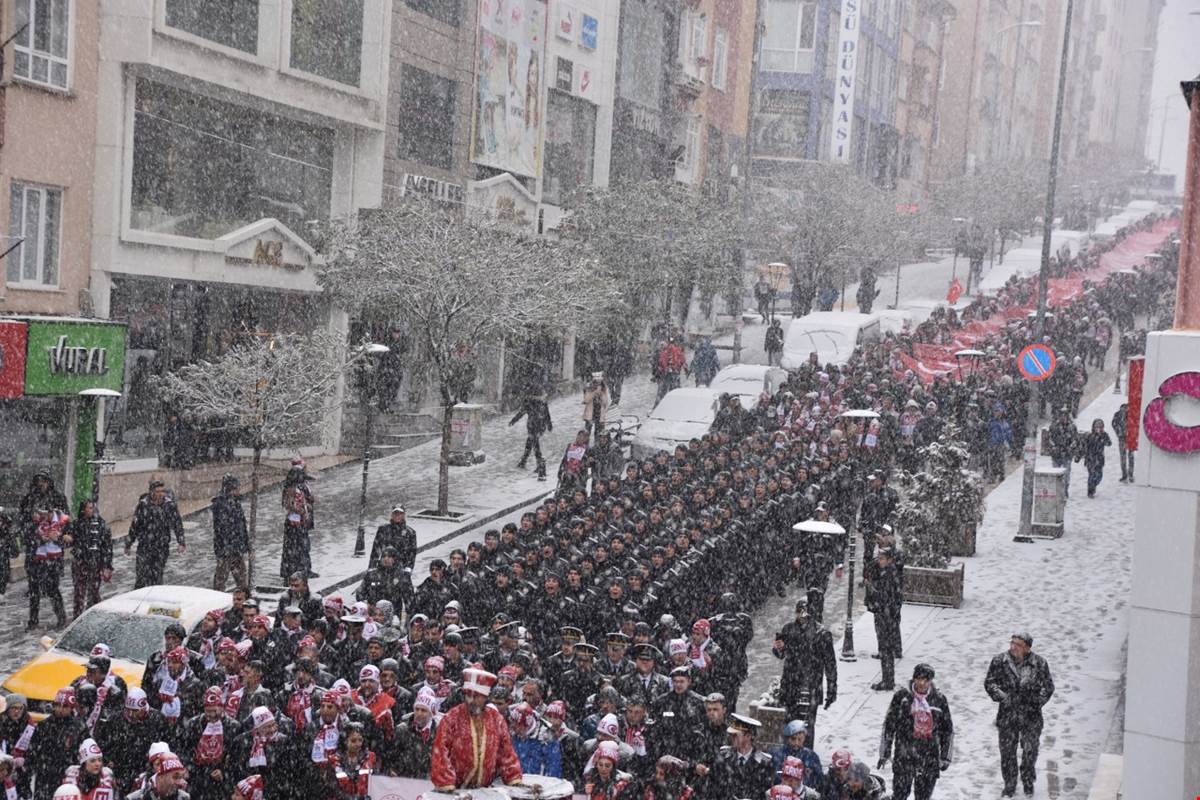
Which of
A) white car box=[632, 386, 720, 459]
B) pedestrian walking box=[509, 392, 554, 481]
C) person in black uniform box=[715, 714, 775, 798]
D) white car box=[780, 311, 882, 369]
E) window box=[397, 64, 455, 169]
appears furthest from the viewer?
white car box=[780, 311, 882, 369]

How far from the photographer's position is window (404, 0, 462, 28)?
3469 centimetres

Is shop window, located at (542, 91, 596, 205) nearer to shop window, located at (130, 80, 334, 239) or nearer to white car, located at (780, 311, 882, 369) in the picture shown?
white car, located at (780, 311, 882, 369)

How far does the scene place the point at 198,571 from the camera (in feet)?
75.2

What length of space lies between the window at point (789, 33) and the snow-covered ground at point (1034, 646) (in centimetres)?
4363

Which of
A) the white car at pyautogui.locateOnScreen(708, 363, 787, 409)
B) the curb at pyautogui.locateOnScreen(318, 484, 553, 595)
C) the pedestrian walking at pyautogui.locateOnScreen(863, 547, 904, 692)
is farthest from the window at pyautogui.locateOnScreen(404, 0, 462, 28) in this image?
the pedestrian walking at pyautogui.locateOnScreen(863, 547, 904, 692)

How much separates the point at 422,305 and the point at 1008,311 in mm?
22721

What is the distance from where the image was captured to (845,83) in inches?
2719

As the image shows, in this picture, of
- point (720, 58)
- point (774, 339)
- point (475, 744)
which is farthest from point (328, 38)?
point (720, 58)

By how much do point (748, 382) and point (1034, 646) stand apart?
14603mm

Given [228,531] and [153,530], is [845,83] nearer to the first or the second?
[228,531]

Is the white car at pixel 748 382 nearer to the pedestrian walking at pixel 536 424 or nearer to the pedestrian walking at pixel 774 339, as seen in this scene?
the pedestrian walking at pixel 536 424

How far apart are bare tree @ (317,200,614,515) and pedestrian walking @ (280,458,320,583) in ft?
13.8

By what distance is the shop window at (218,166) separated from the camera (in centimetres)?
2750

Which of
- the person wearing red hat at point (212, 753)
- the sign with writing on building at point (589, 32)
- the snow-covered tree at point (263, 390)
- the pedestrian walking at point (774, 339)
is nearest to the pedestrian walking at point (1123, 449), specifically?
the pedestrian walking at point (774, 339)
